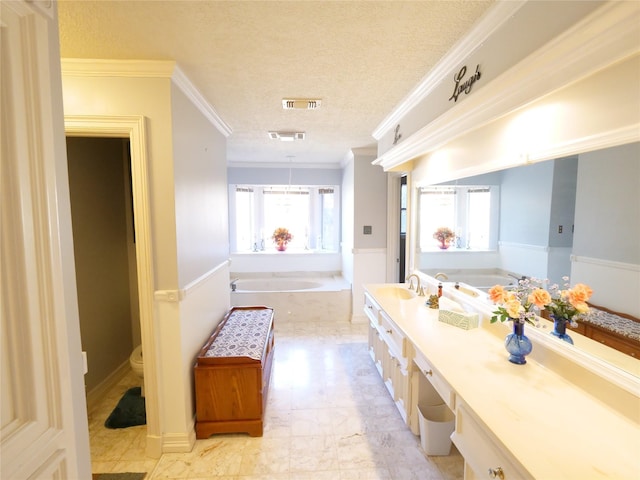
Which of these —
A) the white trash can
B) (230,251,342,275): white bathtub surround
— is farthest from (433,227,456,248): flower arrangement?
(230,251,342,275): white bathtub surround

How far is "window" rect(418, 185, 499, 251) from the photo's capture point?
1.93m

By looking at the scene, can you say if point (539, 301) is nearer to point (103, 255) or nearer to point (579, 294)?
point (579, 294)

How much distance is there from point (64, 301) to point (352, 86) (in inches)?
76.2

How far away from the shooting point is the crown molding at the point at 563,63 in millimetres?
791

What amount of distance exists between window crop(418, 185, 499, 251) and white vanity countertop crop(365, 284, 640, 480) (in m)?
0.66

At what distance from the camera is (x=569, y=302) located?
50.3 inches

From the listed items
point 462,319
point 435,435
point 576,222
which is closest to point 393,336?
point 462,319

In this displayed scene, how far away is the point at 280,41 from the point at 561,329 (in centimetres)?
190

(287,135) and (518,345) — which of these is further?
(287,135)

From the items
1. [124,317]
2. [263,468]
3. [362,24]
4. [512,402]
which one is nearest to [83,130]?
[362,24]

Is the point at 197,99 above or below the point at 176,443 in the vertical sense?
above

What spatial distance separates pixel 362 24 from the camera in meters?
1.37

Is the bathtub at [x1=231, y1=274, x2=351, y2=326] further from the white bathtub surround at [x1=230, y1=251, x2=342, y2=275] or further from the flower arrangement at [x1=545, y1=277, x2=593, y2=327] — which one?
the flower arrangement at [x1=545, y1=277, x2=593, y2=327]

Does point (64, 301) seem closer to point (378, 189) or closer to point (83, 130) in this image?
point (83, 130)
